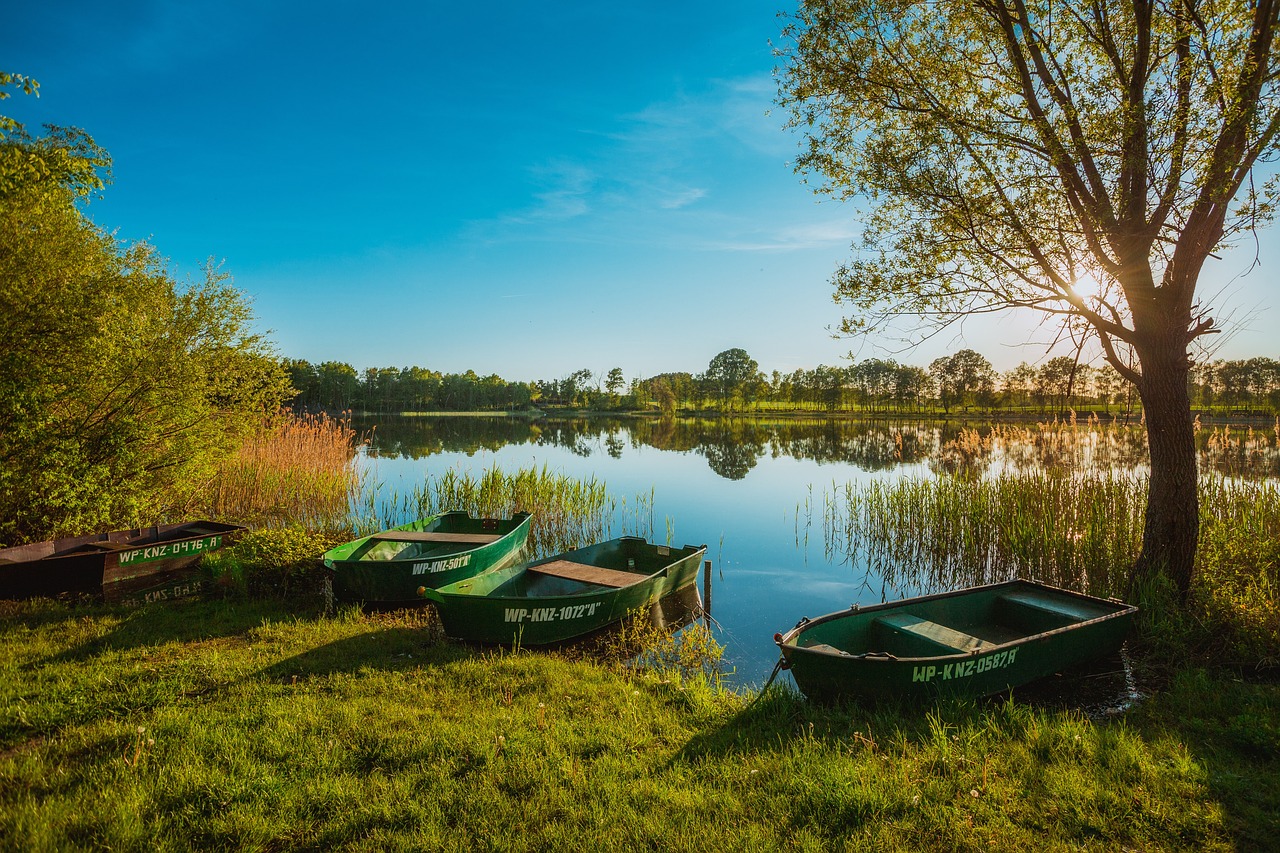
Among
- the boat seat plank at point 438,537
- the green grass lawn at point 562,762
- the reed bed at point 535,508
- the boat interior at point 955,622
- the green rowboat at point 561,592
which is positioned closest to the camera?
the green grass lawn at point 562,762

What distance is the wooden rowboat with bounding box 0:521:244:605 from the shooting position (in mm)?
7973

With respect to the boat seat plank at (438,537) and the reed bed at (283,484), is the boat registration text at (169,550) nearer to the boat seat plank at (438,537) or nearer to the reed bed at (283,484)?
the boat seat plank at (438,537)

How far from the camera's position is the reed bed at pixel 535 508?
14.9m

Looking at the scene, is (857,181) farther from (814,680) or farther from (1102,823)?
(1102,823)

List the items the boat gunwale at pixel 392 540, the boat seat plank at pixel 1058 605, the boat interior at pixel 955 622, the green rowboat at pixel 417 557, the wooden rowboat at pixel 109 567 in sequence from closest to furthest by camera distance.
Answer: the boat interior at pixel 955 622 < the boat seat plank at pixel 1058 605 < the wooden rowboat at pixel 109 567 < the boat gunwale at pixel 392 540 < the green rowboat at pixel 417 557

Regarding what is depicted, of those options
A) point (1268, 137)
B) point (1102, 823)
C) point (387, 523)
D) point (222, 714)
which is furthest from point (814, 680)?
point (387, 523)

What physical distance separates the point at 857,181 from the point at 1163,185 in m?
3.77

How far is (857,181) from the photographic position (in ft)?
29.9

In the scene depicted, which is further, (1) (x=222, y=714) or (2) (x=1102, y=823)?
(1) (x=222, y=714)

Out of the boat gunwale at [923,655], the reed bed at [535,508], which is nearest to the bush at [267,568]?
the reed bed at [535,508]

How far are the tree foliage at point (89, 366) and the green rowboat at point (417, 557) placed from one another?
394 centimetres

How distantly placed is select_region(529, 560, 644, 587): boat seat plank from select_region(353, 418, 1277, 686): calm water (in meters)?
1.85

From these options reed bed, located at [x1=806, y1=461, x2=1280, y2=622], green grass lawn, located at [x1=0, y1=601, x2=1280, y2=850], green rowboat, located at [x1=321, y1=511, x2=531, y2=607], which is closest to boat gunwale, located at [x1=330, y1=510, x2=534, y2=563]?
green rowboat, located at [x1=321, y1=511, x2=531, y2=607]

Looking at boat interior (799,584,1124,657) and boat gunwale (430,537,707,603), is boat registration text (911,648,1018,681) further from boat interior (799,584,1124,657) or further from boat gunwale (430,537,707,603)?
boat gunwale (430,537,707,603)
